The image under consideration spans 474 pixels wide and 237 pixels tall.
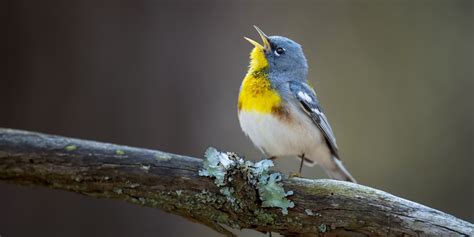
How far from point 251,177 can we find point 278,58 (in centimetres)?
131

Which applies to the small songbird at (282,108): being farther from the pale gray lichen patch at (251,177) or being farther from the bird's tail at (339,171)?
the pale gray lichen patch at (251,177)

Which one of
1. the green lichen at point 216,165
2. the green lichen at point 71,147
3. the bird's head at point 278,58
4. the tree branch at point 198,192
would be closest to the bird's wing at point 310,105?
the bird's head at point 278,58

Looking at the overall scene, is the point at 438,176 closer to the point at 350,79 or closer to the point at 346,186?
the point at 350,79

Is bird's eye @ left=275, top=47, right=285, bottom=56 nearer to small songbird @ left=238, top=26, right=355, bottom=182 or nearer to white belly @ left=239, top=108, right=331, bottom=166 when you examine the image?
small songbird @ left=238, top=26, right=355, bottom=182

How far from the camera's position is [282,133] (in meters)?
3.33

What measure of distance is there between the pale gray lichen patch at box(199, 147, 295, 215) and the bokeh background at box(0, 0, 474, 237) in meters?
1.54

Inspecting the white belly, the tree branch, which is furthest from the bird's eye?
the tree branch

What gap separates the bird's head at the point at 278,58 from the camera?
3.63 metres

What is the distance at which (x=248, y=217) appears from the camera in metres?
2.57

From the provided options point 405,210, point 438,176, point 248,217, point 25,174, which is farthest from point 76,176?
point 438,176

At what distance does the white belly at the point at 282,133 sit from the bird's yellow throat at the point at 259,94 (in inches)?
1.7

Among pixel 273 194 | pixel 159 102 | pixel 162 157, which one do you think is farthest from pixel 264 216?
pixel 159 102

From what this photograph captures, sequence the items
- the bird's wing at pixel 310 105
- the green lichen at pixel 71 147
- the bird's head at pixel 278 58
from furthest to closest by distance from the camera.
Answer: the bird's head at pixel 278 58 → the bird's wing at pixel 310 105 → the green lichen at pixel 71 147

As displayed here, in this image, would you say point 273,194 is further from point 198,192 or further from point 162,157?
point 162,157
